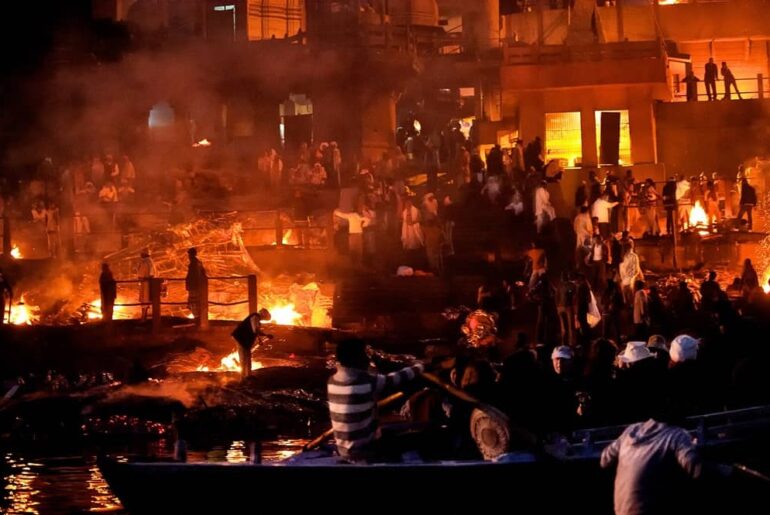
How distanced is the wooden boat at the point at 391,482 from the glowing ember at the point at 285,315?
11.8 m

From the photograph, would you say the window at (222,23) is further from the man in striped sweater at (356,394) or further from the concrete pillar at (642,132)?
the man in striped sweater at (356,394)

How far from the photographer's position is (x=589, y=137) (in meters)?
31.7

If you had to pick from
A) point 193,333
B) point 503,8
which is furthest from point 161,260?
point 503,8

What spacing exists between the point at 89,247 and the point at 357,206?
21.6ft

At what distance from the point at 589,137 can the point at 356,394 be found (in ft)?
80.5

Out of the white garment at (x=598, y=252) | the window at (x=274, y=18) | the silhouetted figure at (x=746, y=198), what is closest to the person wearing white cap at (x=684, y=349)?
the white garment at (x=598, y=252)

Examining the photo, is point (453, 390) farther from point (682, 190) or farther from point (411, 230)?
point (682, 190)

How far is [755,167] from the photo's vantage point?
96.5ft

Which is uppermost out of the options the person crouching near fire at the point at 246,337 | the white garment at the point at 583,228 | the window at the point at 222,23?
the window at the point at 222,23

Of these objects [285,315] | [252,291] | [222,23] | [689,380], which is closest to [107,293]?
[252,291]

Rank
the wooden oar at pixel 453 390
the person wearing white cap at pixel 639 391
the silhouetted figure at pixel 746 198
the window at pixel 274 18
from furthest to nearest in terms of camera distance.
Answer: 1. the window at pixel 274 18
2. the silhouetted figure at pixel 746 198
3. the person wearing white cap at pixel 639 391
4. the wooden oar at pixel 453 390

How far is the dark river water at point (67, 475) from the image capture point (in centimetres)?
1075

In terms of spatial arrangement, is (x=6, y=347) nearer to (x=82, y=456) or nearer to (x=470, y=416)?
(x=82, y=456)

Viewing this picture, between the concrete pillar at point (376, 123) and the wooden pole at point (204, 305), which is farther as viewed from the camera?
the concrete pillar at point (376, 123)
